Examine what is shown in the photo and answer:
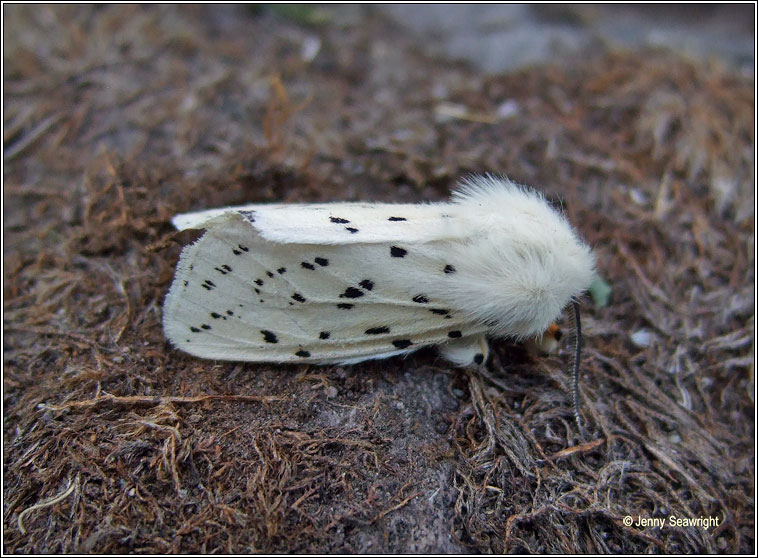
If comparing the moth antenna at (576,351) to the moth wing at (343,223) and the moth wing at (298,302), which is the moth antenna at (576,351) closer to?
the moth wing at (298,302)

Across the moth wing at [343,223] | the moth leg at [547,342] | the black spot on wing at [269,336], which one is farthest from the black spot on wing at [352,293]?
the moth leg at [547,342]

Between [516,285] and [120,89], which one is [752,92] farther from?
[120,89]

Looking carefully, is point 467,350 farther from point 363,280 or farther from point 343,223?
point 343,223

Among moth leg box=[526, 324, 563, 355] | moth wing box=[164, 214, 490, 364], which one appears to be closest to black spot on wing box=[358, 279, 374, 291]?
moth wing box=[164, 214, 490, 364]

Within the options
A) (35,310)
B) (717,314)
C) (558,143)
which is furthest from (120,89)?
(717,314)

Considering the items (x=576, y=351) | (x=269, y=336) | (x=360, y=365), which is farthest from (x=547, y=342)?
(x=269, y=336)

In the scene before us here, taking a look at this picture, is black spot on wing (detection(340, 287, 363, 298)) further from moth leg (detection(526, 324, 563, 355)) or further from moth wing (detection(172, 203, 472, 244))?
moth leg (detection(526, 324, 563, 355))
